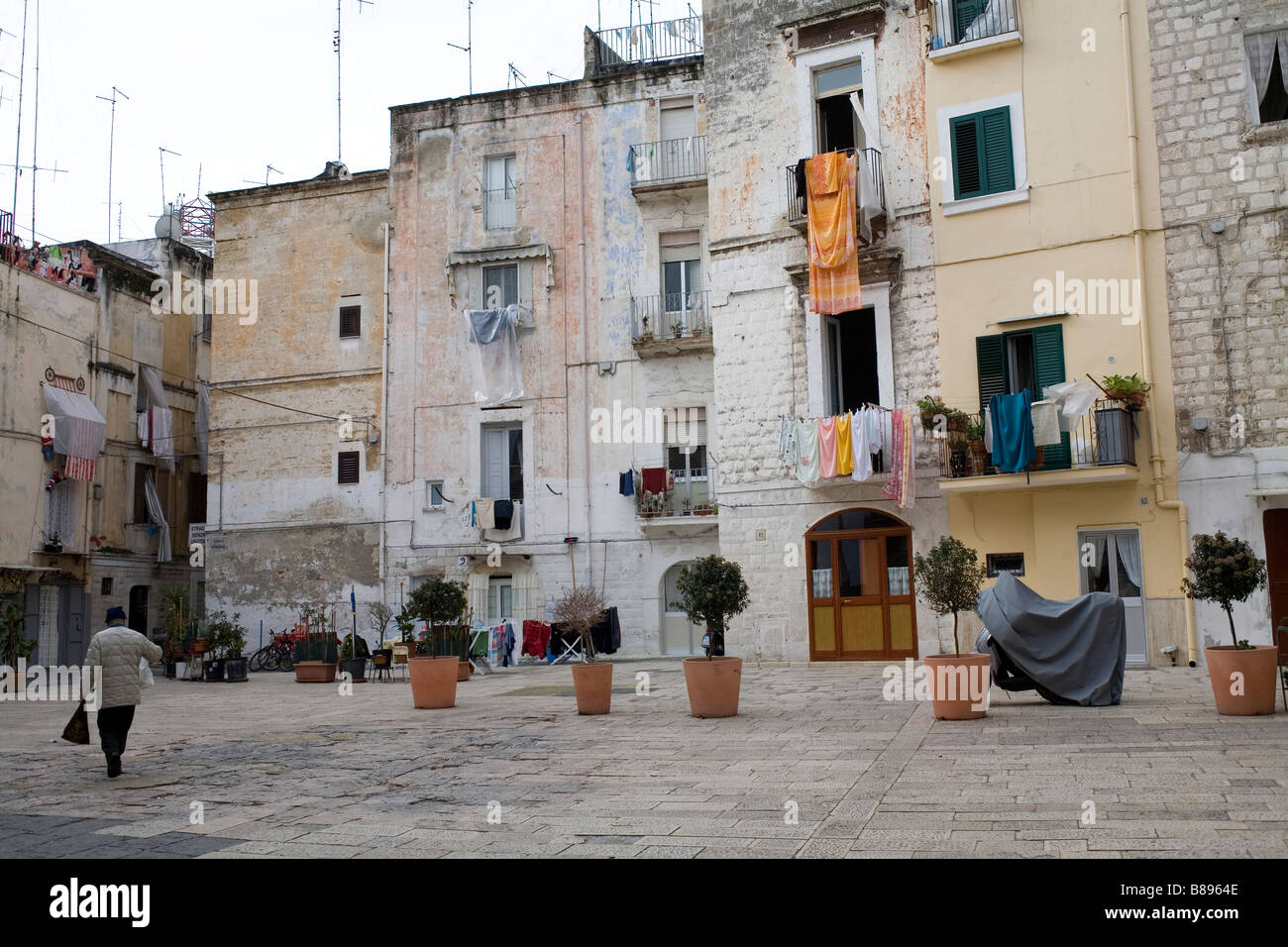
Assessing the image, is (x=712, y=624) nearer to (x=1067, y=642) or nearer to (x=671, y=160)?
(x=1067, y=642)

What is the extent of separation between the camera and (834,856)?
6.42m

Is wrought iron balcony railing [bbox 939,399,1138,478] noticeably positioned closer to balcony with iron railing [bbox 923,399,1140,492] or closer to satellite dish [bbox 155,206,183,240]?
balcony with iron railing [bbox 923,399,1140,492]

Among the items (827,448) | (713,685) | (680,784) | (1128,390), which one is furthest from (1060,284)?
(680,784)

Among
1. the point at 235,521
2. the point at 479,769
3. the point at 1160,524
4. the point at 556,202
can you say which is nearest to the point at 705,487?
the point at 556,202

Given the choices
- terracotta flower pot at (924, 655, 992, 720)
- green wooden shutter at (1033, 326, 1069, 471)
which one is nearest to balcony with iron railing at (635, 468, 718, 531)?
green wooden shutter at (1033, 326, 1069, 471)

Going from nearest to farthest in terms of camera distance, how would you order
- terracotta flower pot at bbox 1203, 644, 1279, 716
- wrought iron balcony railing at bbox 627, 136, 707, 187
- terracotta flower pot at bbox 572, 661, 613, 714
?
1. terracotta flower pot at bbox 1203, 644, 1279, 716
2. terracotta flower pot at bbox 572, 661, 613, 714
3. wrought iron balcony railing at bbox 627, 136, 707, 187

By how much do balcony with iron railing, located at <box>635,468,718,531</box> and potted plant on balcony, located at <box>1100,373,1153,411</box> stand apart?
31.3 ft

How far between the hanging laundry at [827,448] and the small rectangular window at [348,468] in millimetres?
13369

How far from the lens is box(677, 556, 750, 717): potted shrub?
13234 millimetres

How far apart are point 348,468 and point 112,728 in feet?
63.3

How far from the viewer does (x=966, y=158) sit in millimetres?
20188

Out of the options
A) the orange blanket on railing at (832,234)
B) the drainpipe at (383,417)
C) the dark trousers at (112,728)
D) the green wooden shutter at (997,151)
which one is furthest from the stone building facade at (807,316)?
the dark trousers at (112,728)

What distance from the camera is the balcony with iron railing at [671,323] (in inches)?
1023
